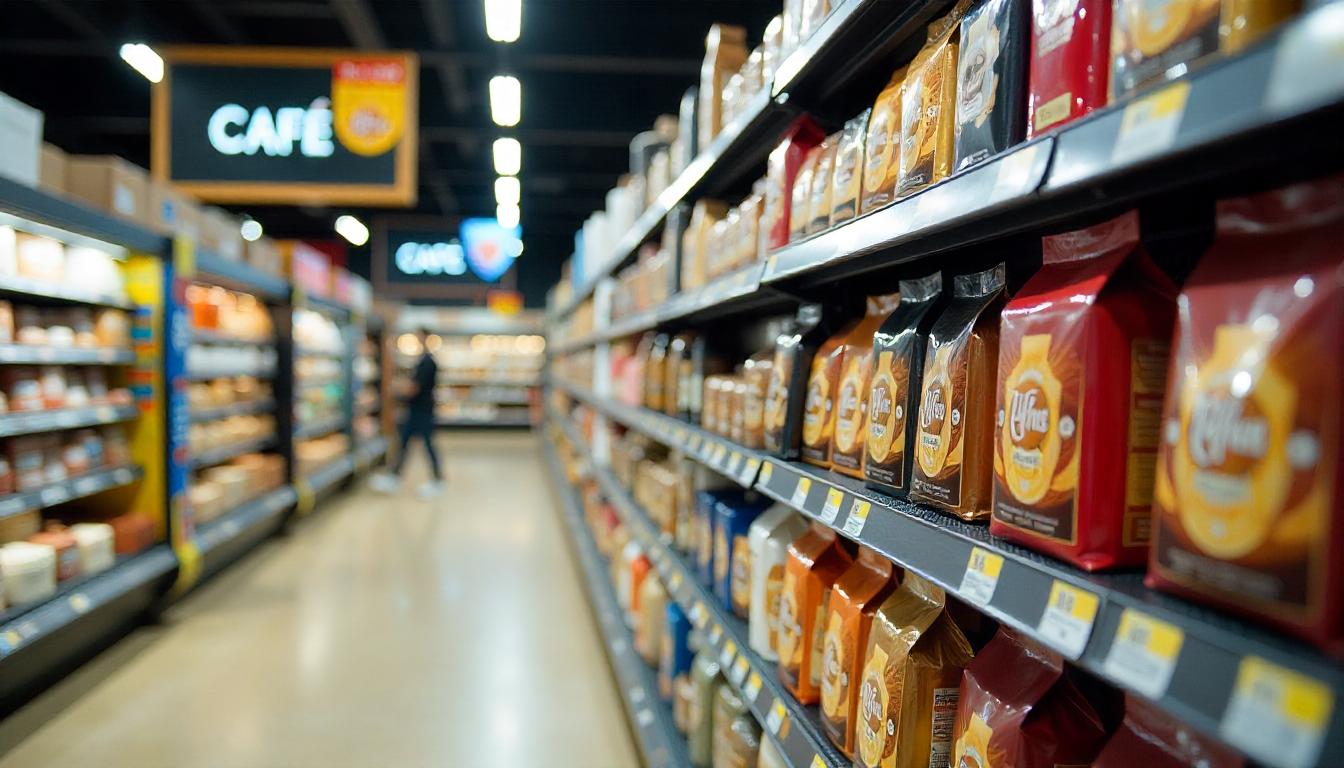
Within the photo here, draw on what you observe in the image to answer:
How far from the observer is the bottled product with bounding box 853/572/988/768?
1.00 meters

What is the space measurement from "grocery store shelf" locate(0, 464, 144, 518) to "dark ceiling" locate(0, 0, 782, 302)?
3942 mm

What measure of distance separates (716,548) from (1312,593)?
5.00 ft

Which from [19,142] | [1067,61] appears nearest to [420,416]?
[19,142]

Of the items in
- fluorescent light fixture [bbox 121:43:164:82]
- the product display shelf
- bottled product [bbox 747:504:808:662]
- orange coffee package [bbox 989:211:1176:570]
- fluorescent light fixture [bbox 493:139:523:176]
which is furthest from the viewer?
fluorescent light fixture [bbox 493:139:523:176]

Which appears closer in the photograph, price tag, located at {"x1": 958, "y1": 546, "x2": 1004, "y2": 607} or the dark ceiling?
price tag, located at {"x1": 958, "y1": 546, "x2": 1004, "y2": 607}

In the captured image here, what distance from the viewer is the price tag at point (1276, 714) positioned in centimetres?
44

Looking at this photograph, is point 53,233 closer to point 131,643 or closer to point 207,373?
point 207,373

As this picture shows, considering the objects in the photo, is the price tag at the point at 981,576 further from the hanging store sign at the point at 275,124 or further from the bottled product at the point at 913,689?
the hanging store sign at the point at 275,124

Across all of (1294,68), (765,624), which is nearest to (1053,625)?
(1294,68)

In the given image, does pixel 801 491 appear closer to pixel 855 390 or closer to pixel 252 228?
pixel 855 390

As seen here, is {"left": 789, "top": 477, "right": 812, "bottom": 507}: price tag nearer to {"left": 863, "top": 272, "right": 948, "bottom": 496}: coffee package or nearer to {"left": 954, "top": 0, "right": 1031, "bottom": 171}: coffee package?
{"left": 863, "top": 272, "right": 948, "bottom": 496}: coffee package

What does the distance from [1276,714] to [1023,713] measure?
1.32 ft

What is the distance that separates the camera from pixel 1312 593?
0.49 m

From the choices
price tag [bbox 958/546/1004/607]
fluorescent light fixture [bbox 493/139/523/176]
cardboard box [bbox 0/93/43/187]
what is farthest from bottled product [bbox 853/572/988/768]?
fluorescent light fixture [bbox 493/139/523/176]
